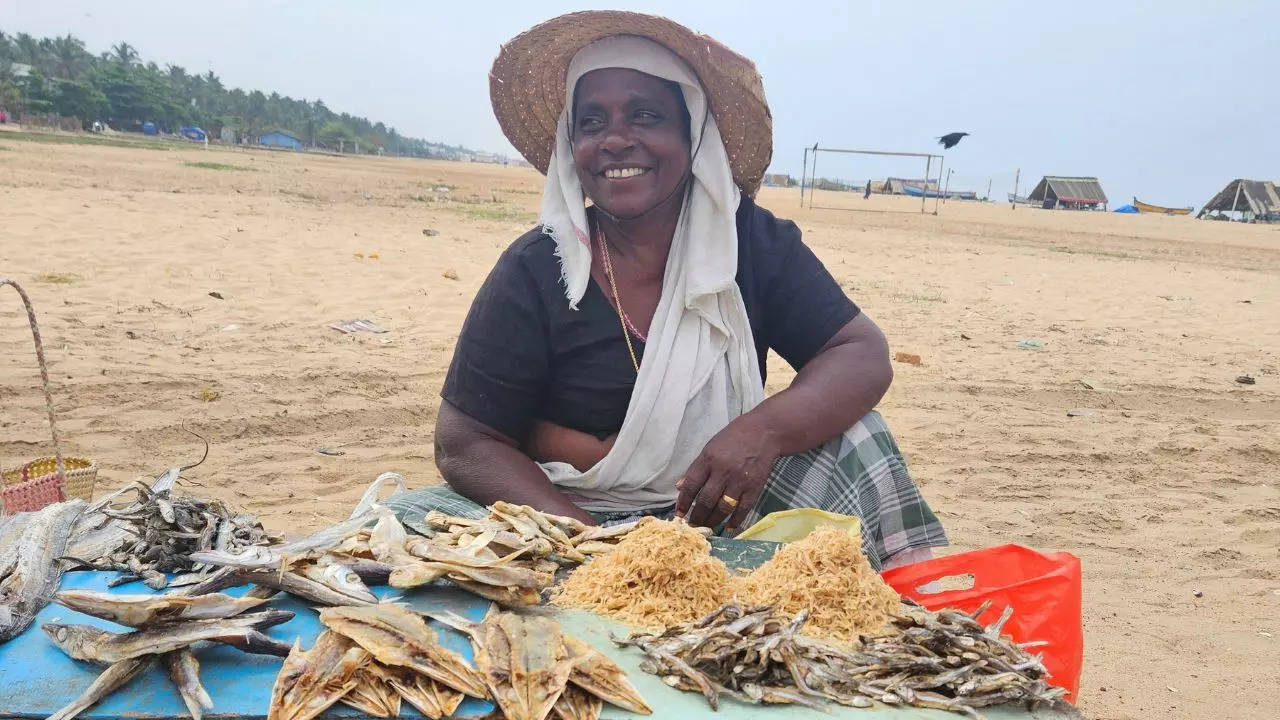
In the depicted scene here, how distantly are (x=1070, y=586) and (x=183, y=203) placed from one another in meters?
12.1

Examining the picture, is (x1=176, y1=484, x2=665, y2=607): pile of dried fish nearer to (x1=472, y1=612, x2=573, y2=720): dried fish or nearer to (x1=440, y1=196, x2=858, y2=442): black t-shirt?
(x1=472, y1=612, x2=573, y2=720): dried fish

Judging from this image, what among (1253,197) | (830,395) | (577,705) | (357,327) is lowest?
(357,327)

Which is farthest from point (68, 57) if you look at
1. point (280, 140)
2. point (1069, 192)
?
point (1069, 192)

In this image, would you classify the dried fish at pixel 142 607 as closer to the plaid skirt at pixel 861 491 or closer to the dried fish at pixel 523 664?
the dried fish at pixel 523 664

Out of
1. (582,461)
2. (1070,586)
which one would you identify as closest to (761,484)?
(582,461)

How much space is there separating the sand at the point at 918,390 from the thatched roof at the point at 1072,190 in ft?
107

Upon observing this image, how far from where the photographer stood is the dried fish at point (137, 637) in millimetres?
1368

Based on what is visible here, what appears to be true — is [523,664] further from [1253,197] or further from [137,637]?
[1253,197]

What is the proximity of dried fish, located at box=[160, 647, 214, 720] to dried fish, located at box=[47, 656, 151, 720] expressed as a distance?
1.5 inches

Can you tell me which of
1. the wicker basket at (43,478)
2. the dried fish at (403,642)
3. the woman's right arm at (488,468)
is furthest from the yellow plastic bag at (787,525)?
the wicker basket at (43,478)

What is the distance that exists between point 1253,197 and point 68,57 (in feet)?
281

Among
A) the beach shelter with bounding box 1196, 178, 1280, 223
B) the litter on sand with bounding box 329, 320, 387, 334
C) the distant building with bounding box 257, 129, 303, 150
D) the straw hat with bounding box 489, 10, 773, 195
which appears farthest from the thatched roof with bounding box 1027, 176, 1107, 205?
the distant building with bounding box 257, 129, 303, 150

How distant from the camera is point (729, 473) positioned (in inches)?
84.9

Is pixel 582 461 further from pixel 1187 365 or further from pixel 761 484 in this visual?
pixel 1187 365
